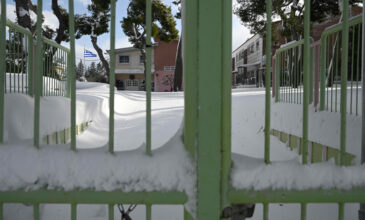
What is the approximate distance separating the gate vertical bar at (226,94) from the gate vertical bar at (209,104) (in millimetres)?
14

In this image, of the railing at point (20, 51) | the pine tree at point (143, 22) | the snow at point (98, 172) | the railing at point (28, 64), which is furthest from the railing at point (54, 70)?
the pine tree at point (143, 22)

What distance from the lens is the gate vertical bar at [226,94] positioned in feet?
3.52

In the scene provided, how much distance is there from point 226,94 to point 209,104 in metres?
0.09

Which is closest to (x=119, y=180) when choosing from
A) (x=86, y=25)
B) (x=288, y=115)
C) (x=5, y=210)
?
(x=5, y=210)

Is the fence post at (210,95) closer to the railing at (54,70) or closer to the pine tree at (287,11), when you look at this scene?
the railing at (54,70)

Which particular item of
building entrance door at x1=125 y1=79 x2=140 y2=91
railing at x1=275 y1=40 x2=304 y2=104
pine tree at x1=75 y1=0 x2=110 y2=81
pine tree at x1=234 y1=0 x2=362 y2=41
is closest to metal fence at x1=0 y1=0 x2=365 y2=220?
railing at x1=275 y1=40 x2=304 y2=104

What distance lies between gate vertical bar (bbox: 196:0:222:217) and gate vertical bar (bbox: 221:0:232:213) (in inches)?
0.6

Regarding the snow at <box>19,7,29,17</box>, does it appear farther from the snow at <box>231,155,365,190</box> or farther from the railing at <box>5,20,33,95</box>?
the snow at <box>231,155,365,190</box>

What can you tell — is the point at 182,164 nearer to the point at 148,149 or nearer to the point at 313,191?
the point at 148,149

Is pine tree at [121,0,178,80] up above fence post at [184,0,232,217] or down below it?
above

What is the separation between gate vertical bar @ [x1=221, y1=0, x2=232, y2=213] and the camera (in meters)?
1.07

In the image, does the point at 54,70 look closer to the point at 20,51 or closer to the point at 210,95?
the point at 20,51

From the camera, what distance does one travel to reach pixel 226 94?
1088 mm

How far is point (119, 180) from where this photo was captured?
3.71ft
